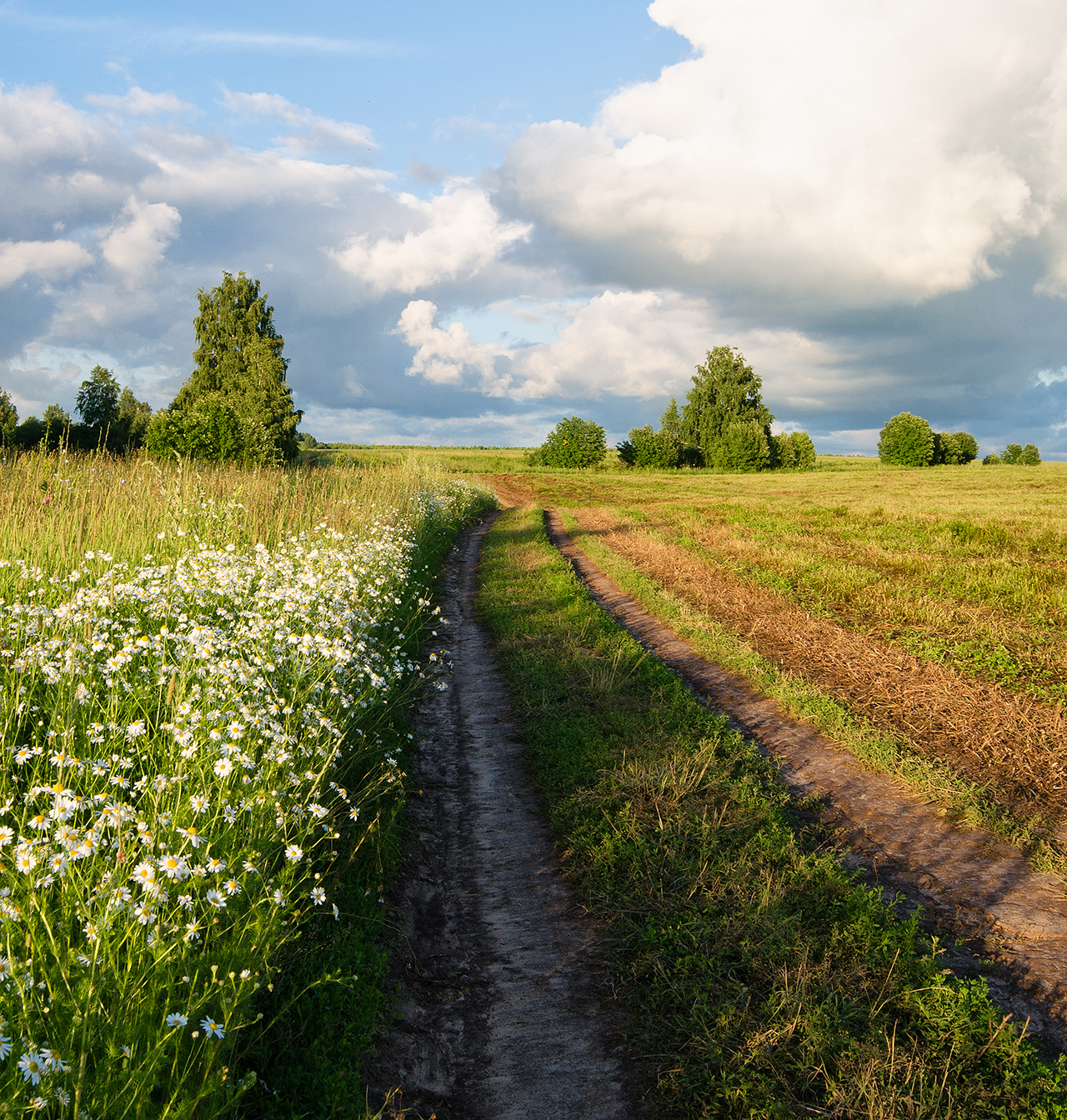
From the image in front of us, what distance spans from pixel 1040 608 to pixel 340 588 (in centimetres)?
1040

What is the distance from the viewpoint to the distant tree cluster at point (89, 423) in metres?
21.2

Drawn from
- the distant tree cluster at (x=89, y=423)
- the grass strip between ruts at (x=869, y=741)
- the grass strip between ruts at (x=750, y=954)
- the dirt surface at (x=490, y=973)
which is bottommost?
the dirt surface at (x=490, y=973)

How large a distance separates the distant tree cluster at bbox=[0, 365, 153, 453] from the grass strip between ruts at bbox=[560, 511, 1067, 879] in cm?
1501

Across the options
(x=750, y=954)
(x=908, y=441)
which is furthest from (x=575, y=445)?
(x=750, y=954)

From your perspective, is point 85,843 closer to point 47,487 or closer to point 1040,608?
point 47,487

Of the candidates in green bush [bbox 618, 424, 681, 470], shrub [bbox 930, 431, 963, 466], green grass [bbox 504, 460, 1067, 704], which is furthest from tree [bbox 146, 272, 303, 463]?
shrub [bbox 930, 431, 963, 466]

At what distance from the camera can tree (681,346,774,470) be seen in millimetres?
76062

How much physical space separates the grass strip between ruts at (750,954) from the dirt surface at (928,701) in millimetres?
1736

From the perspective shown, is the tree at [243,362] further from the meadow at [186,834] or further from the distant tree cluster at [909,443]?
the distant tree cluster at [909,443]

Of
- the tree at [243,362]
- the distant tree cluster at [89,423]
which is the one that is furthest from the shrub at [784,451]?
the distant tree cluster at [89,423]

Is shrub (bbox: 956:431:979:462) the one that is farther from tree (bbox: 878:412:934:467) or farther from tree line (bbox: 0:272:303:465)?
tree line (bbox: 0:272:303:465)

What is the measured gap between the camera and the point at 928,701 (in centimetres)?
706

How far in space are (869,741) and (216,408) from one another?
2403 cm

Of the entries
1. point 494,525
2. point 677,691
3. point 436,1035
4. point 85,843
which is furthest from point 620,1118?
point 494,525
